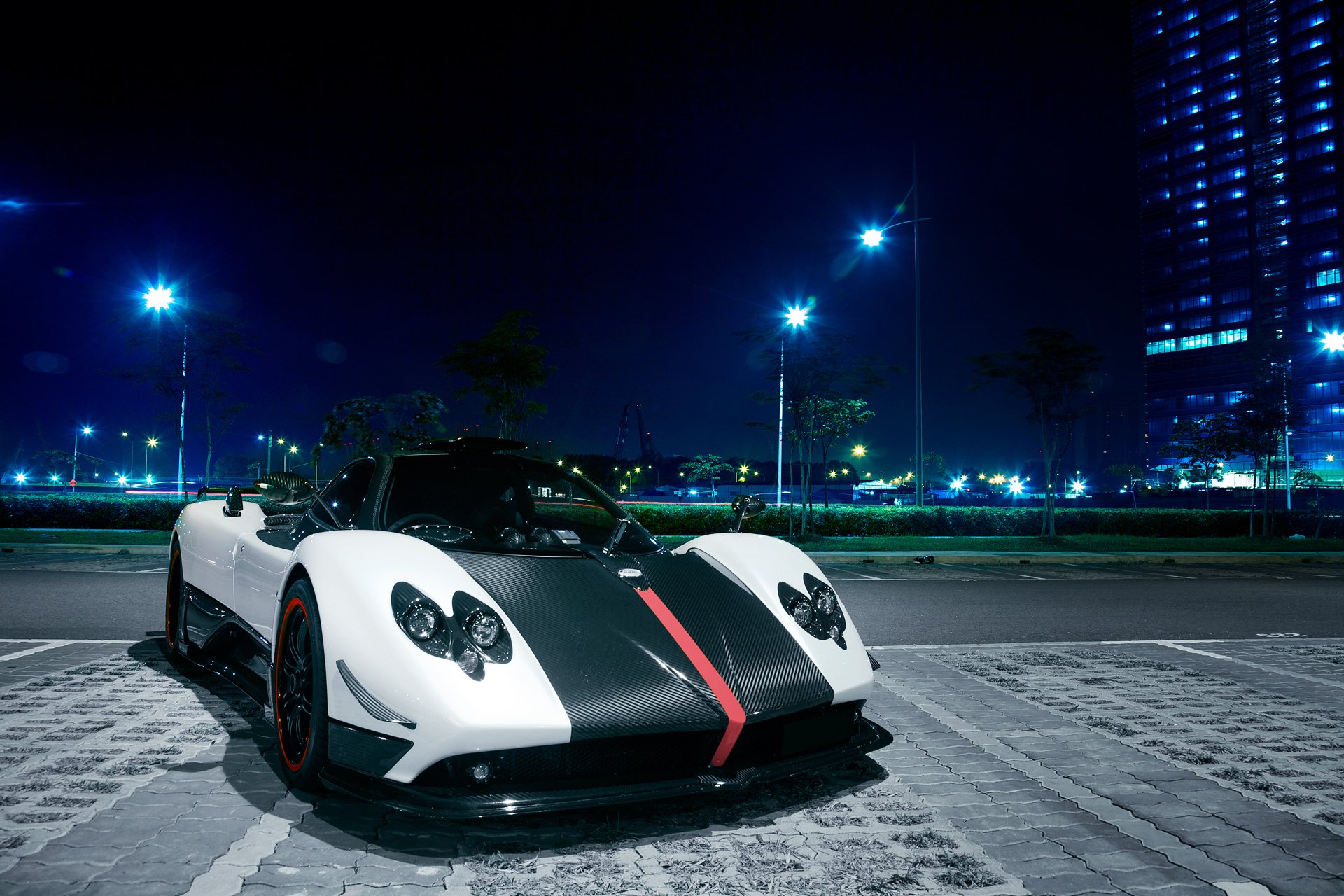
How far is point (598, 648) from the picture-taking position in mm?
3023

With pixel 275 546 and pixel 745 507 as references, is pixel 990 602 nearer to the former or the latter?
pixel 745 507

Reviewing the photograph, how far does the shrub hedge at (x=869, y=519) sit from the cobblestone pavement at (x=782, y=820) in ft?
54.6

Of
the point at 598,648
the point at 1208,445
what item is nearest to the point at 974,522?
the point at 1208,445

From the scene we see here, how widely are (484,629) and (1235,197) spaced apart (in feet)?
498

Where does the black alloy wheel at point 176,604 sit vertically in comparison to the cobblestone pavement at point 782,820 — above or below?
above

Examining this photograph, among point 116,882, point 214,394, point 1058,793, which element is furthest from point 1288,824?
point 214,394

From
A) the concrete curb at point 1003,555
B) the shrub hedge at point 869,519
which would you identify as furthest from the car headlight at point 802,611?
A: the shrub hedge at point 869,519

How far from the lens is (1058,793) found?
11.3 ft

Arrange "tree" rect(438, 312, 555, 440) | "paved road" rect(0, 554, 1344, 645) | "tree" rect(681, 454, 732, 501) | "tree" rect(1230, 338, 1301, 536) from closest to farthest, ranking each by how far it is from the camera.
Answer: "paved road" rect(0, 554, 1344, 645)
"tree" rect(438, 312, 555, 440)
"tree" rect(1230, 338, 1301, 536)
"tree" rect(681, 454, 732, 501)

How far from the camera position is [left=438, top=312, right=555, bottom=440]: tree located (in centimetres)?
2173

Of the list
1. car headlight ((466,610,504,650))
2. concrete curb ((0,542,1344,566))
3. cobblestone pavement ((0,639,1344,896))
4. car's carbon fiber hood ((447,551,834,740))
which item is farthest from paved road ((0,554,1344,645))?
car headlight ((466,610,504,650))

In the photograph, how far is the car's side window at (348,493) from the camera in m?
4.22

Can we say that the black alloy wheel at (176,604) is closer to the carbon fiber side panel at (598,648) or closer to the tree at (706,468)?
the carbon fiber side panel at (598,648)

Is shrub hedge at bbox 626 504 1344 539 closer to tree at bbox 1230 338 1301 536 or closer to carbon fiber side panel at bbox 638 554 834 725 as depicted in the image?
tree at bbox 1230 338 1301 536
